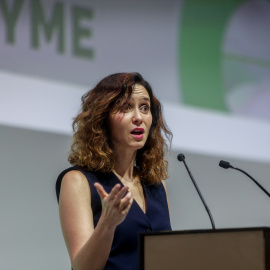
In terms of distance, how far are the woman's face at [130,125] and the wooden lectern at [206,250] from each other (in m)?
0.55

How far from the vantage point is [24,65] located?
9.98 feet

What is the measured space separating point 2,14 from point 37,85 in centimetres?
38

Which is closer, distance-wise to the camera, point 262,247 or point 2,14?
point 262,247

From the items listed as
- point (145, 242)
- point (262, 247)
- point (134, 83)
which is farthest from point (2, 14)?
point (262, 247)

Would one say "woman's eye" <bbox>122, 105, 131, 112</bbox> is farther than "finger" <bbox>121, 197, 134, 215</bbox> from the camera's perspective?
Yes

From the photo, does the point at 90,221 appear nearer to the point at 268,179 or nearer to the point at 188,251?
the point at 188,251

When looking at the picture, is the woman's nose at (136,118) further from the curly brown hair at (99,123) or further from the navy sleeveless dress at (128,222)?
the navy sleeveless dress at (128,222)

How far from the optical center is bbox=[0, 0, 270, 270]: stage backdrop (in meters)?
3.02

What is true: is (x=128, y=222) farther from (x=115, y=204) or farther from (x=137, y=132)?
(x=115, y=204)

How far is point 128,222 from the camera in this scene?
2.10 metres

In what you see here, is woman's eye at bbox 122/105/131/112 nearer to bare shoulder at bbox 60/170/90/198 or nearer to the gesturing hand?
bare shoulder at bbox 60/170/90/198

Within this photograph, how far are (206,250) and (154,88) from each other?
6.63 ft

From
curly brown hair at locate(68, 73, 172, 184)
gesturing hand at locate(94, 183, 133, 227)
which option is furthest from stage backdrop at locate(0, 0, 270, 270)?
gesturing hand at locate(94, 183, 133, 227)

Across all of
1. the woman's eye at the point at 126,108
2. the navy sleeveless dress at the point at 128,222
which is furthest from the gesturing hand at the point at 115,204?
the woman's eye at the point at 126,108
